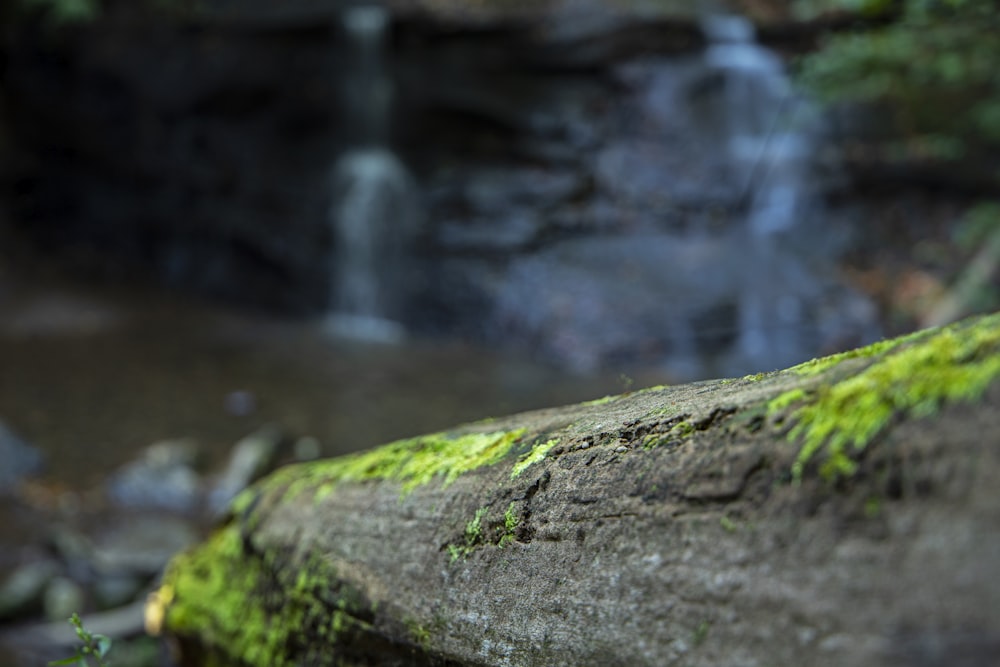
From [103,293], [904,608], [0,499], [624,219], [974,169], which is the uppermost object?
[974,169]

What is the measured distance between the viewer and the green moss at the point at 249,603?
76.0 inches

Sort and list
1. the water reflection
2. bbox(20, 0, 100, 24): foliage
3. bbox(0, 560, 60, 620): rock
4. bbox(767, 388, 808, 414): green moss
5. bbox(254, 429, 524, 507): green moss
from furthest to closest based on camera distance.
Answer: bbox(20, 0, 100, 24): foliage, the water reflection, bbox(0, 560, 60, 620): rock, bbox(254, 429, 524, 507): green moss, bbox(767, 388, 808, 414): green moss

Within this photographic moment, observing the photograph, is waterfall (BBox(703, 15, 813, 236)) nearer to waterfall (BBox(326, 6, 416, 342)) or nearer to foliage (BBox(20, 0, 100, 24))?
waterfall (BBox(326, 6, 416, 342))

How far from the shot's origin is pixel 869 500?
0.87 m

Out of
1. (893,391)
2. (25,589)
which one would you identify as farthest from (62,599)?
(893,391)

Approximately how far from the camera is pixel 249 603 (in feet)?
7.87

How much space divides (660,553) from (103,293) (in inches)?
532

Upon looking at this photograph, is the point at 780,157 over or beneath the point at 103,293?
over

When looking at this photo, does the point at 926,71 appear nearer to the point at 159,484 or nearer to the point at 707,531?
the point at 159,484

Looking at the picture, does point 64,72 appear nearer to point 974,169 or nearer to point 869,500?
point 974,169

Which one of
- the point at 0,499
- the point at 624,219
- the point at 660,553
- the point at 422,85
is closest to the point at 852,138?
the point at 624,219

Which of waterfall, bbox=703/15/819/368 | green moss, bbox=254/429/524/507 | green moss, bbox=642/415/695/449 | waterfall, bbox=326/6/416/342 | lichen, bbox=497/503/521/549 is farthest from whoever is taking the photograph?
waterfall, bbox=326/6/416/342

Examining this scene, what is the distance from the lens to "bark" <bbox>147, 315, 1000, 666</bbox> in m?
0.80

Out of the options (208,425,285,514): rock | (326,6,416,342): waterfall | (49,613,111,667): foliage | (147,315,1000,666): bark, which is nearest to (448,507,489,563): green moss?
(147,315,1000,666): bark
